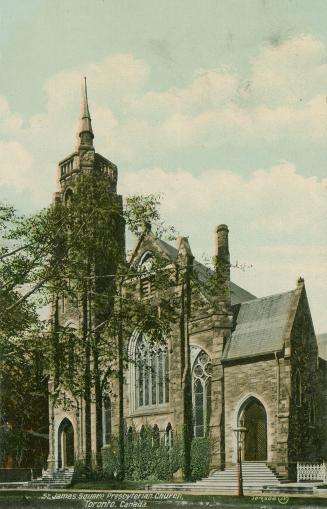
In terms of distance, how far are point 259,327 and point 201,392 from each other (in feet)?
14.4

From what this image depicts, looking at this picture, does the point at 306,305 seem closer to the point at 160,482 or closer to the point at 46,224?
the point at 160,482

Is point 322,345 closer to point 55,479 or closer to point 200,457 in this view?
point 200,457

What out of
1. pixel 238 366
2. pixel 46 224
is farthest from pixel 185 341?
pixel 46 224

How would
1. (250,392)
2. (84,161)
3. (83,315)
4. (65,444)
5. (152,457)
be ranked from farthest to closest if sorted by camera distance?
(65,444) < (84,161) < (83,315) < (152,457) < (250,392)

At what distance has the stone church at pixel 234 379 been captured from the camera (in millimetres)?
30031

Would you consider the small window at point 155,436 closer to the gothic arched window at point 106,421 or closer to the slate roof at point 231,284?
the gothic arched window at point 106,421

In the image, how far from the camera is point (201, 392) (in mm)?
34188

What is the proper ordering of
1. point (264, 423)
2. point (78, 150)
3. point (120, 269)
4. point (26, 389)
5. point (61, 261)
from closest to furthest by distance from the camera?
point (61, 261) → point (26, 389) → point (120, 269) → point (264, 423) → point (78, 150)

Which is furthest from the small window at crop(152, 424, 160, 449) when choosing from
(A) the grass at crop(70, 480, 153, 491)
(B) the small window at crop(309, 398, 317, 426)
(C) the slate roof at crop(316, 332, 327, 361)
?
(C) the slate roof at crop(316, 332, 327, 361)

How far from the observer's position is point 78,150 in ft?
136

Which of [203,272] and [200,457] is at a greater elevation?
[203,272]

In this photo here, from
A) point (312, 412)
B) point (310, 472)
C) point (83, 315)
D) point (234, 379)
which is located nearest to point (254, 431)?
point (234, 379)

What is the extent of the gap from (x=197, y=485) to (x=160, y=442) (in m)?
5.33

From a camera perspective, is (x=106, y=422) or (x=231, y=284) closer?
(x=106, y=422)
